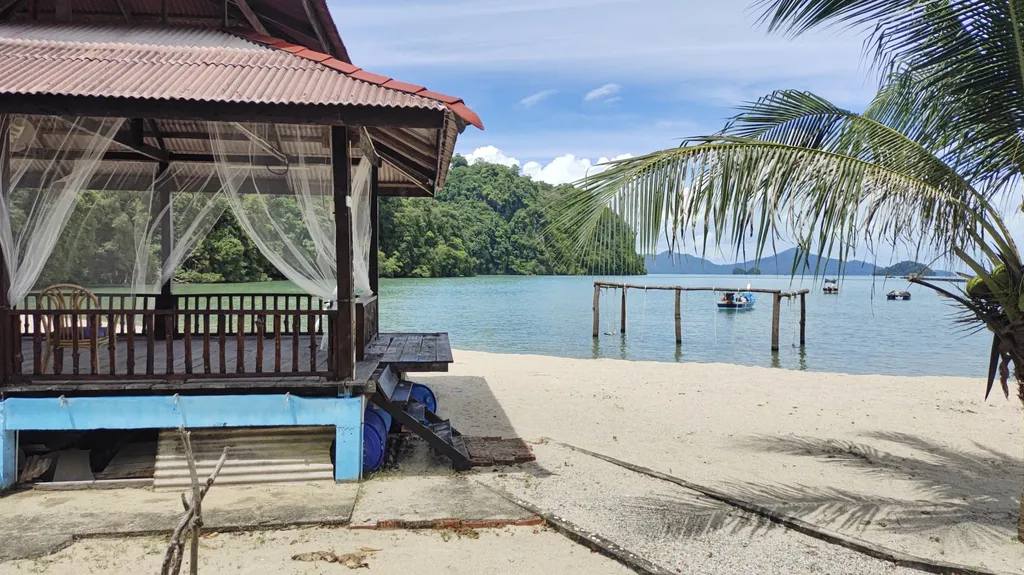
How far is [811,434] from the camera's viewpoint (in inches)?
281

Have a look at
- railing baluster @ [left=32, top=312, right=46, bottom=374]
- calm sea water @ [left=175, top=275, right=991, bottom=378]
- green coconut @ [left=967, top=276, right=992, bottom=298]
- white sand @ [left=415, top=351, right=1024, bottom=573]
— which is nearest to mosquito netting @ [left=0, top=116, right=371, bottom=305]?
railing baluster @ [left=32, top=312, right=46, bottom=374]

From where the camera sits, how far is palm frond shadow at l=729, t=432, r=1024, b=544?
4.32 meters

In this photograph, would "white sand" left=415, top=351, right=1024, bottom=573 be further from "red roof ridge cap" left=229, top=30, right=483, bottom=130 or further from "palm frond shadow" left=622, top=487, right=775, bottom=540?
"red roof ridge cap" left=229, top=30, right=483, bottom=130

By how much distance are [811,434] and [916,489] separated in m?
2.03

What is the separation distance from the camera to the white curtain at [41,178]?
4.70 m

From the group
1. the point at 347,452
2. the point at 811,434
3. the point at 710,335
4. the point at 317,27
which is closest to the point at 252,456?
the point at 347,452

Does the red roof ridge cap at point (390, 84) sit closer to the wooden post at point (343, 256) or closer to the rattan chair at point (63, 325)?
the wooden post at point (343, 256)

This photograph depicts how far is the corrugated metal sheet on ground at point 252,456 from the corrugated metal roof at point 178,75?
2.41 m

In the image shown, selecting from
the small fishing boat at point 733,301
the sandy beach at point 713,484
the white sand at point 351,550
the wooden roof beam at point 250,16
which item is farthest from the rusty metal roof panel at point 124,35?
the small fishing boat at point 733,301

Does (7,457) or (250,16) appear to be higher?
(250,16)

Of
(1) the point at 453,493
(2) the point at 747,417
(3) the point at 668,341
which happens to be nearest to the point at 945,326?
(3) the point at 668,341

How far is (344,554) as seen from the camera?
3.66 m

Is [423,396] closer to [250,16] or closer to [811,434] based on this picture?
[250,16]

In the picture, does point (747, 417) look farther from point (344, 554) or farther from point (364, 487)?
point (344, 554)
